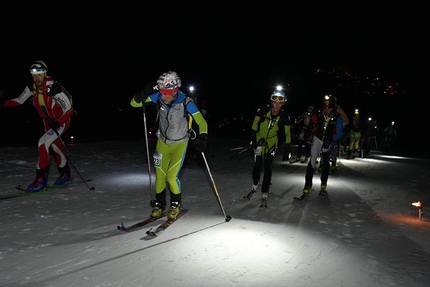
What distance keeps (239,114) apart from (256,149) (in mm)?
41294

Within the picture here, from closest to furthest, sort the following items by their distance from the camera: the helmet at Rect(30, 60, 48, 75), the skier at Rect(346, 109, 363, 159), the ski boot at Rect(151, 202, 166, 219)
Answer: the ski boot at Rect(151, 202, 166, 219)
the helmet at Rect(30, 60, 48, 75)
the skier at Rect(346, 109, 363, 159)

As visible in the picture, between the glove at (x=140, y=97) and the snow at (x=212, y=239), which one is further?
the glove at (x=140, y=97)

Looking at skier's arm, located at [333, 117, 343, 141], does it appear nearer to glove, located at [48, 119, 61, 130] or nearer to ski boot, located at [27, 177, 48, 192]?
glove, located at [48, 119, 61, 130]

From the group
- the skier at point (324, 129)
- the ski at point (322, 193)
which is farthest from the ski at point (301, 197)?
the ski at point (322, 193)

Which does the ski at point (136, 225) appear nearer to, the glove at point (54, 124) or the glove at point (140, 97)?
the glove at point (140, 97)

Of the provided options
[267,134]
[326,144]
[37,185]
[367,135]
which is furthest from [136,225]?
[367,135]

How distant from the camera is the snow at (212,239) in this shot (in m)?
4.13

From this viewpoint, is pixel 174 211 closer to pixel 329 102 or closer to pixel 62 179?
pixel 62 179

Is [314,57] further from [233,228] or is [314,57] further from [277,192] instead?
[233,228]

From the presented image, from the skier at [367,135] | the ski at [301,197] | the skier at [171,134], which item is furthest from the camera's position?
the skier at [367,135]

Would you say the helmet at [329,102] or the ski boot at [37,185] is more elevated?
the helmet at [329,102]

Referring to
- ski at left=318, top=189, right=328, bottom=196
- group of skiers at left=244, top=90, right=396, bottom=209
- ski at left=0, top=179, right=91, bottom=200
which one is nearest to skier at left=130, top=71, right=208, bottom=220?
group of skiers at left=244, top=90, right=396, bottom=209

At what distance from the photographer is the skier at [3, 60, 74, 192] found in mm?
7871

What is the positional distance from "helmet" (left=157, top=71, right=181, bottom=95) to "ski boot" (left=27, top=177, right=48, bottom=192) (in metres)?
3.82
